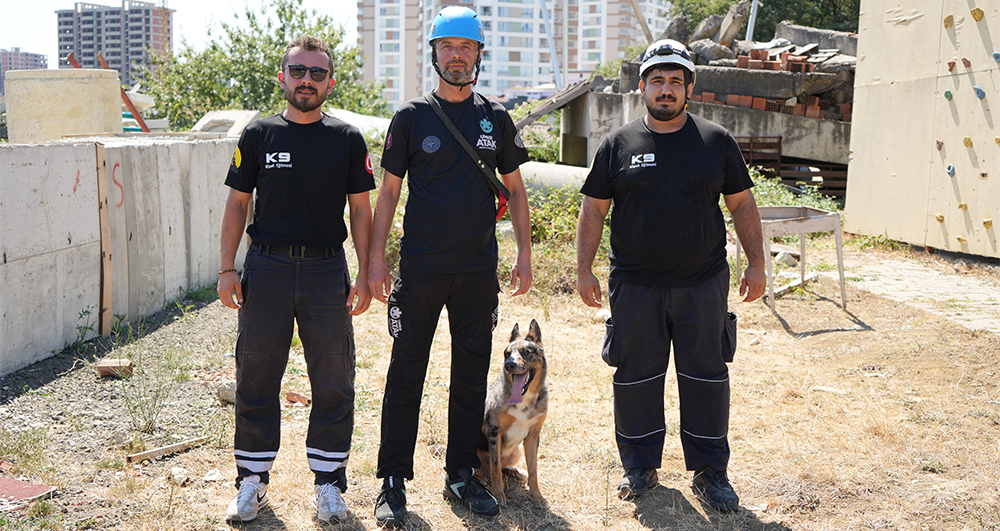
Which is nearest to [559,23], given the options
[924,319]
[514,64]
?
[514,64]

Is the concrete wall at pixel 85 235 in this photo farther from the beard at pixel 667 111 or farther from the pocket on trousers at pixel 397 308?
the beard at pixel 667 111

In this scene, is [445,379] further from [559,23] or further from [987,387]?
[559,23]

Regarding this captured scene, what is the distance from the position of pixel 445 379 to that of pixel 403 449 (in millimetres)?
2536

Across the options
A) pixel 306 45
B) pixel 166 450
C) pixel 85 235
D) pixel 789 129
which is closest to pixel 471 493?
pixel 166 450

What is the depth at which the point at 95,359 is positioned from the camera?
608 cm

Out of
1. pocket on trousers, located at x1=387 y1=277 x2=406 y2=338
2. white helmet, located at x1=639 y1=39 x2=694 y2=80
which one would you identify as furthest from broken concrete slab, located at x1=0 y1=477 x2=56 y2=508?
white helmet, located at x1=639 y1=39 x2=694 y2=80

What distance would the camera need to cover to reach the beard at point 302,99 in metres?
3.54

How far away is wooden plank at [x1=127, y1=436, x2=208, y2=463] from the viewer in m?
4.33

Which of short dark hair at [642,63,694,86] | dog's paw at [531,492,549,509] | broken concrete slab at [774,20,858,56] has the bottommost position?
dog's paw at [531,492,549,509]

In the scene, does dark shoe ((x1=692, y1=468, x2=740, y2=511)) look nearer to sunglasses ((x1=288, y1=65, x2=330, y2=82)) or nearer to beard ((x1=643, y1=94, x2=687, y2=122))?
beard ((x1=643, y1=94, x2=687, y2=122))

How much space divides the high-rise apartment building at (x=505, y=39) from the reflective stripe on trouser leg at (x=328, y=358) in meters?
107

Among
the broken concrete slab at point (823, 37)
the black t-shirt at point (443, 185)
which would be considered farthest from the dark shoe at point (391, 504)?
the broken concrete slab at point (823, 37)

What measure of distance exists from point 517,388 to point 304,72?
5.88 feet

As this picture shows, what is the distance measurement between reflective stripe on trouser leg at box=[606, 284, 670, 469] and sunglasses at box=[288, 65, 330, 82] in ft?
5.85
